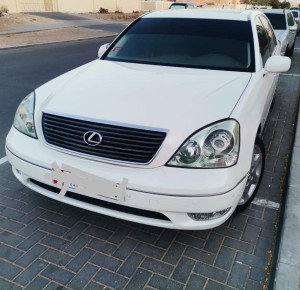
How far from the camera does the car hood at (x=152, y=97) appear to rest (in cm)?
237

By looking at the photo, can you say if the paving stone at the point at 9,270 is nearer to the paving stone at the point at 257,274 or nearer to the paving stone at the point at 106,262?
the paving stone at the point at 106,262

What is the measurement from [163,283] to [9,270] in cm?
112

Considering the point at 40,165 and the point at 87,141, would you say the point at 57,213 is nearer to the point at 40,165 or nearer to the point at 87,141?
the point at 40,165

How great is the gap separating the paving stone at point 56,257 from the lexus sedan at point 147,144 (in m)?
0.41

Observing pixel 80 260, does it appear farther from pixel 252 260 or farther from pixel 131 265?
pixel 252 260

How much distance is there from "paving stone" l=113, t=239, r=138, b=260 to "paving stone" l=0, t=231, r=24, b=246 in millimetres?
808

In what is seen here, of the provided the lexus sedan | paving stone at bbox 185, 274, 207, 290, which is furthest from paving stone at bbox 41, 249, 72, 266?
paving stone at bbox 185, 274, 207, 290

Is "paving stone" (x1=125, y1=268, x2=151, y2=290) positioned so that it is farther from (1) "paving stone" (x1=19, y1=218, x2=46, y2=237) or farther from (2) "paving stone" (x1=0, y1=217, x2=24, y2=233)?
(2) "paving stone" (x1=0, y1=217, x2=24, y2=233)

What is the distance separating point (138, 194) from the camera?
2.25m

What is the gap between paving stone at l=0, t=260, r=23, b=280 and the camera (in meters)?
2.33

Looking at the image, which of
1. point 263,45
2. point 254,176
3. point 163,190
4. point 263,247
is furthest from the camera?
point 263,45

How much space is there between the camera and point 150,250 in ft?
8.58

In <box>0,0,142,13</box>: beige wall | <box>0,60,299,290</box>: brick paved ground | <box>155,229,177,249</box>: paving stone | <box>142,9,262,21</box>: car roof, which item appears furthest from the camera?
<box>0,0,142,13</box>: beige wall

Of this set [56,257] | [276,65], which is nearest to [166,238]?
[56,257]
